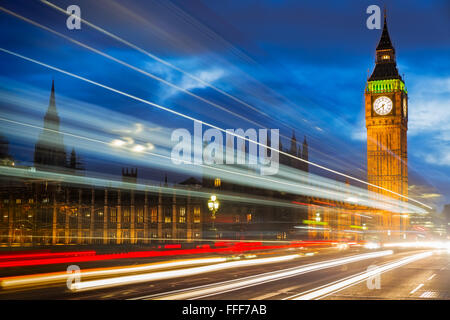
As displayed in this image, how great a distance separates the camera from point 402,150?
352ft

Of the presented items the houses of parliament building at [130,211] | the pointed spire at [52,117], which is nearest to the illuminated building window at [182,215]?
the houses of parliament building at [130,211]

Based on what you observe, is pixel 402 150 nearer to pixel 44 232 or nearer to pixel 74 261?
pixel 44 232

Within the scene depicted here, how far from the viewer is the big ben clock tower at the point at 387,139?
105438 mm

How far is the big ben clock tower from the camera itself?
105438 millimetres

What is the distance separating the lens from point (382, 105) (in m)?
107

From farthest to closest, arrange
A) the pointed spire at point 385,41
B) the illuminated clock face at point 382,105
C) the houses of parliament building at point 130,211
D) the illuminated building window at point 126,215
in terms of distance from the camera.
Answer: the pointed spire at point 385,41
the illuminated clock face at point 382,105
the illuminated building window at point 126,215
the houses of parliament building at point 130,211

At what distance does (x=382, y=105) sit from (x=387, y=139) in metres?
7.68

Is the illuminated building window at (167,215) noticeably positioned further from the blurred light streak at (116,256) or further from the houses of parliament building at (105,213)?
the blurred light streak at (116,256)

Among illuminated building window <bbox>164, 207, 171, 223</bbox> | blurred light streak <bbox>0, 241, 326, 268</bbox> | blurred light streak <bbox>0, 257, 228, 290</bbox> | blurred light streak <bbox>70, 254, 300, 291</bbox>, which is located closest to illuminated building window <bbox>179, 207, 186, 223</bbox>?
illuminated building window <bbox>164, 207, 171, 223</bbox>

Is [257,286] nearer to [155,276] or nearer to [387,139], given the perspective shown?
[155,276]

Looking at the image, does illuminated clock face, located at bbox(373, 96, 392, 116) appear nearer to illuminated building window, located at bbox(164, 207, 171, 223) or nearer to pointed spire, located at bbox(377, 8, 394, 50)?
pointed spire, located at bbox(377, 8, 394, 50)

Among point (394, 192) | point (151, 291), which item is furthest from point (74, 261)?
point (394, 192)
